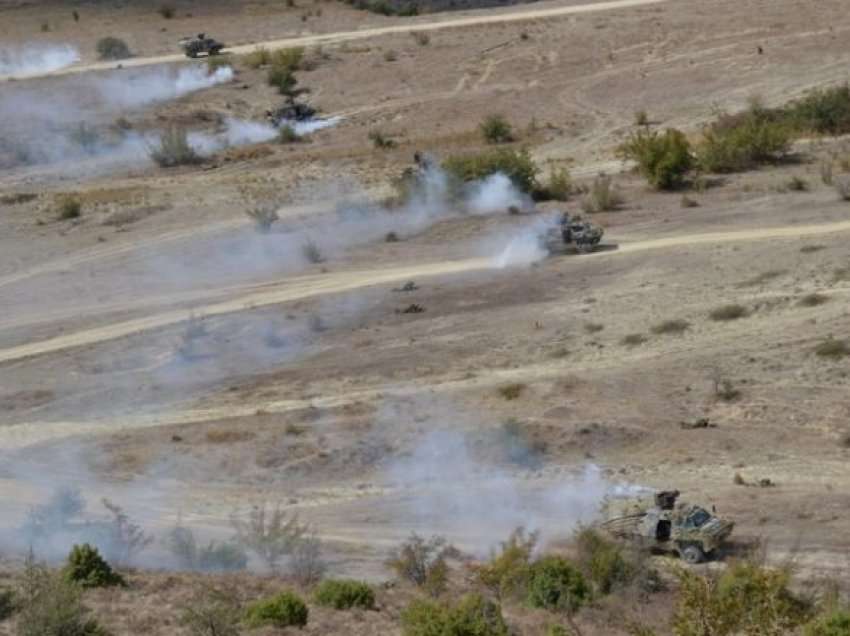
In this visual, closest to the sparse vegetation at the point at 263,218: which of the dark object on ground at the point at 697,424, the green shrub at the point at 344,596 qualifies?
the dark object on ground at the point at 697,424

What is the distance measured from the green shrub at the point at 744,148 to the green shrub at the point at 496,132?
10.5 m

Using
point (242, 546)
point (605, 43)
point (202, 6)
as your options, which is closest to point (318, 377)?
point (242, 546)

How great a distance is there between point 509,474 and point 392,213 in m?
24.4

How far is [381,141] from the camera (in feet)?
237

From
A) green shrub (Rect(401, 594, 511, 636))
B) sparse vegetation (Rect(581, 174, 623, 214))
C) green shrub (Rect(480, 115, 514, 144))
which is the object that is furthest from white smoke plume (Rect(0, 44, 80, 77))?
green shrub (Rect(401, 594, 511, 636))

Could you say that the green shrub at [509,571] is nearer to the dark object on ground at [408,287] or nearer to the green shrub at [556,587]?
the green shrub at [556,587]

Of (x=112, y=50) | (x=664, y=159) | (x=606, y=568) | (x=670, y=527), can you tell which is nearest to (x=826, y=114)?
(x=664, y=159)

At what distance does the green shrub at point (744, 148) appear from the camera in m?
60.9

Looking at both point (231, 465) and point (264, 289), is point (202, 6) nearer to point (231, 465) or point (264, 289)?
Result: point (264, 289)

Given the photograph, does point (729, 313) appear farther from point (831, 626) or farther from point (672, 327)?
point (831, 626)

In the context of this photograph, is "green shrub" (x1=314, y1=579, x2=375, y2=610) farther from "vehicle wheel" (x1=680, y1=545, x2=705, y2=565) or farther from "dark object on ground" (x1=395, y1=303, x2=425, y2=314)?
"dark object on ground" (x1=395, y1=303, x2=425, y2=314)

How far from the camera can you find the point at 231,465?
126 feet

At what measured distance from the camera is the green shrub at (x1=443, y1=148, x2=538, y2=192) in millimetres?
60688

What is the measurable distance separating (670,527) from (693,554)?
815mm
